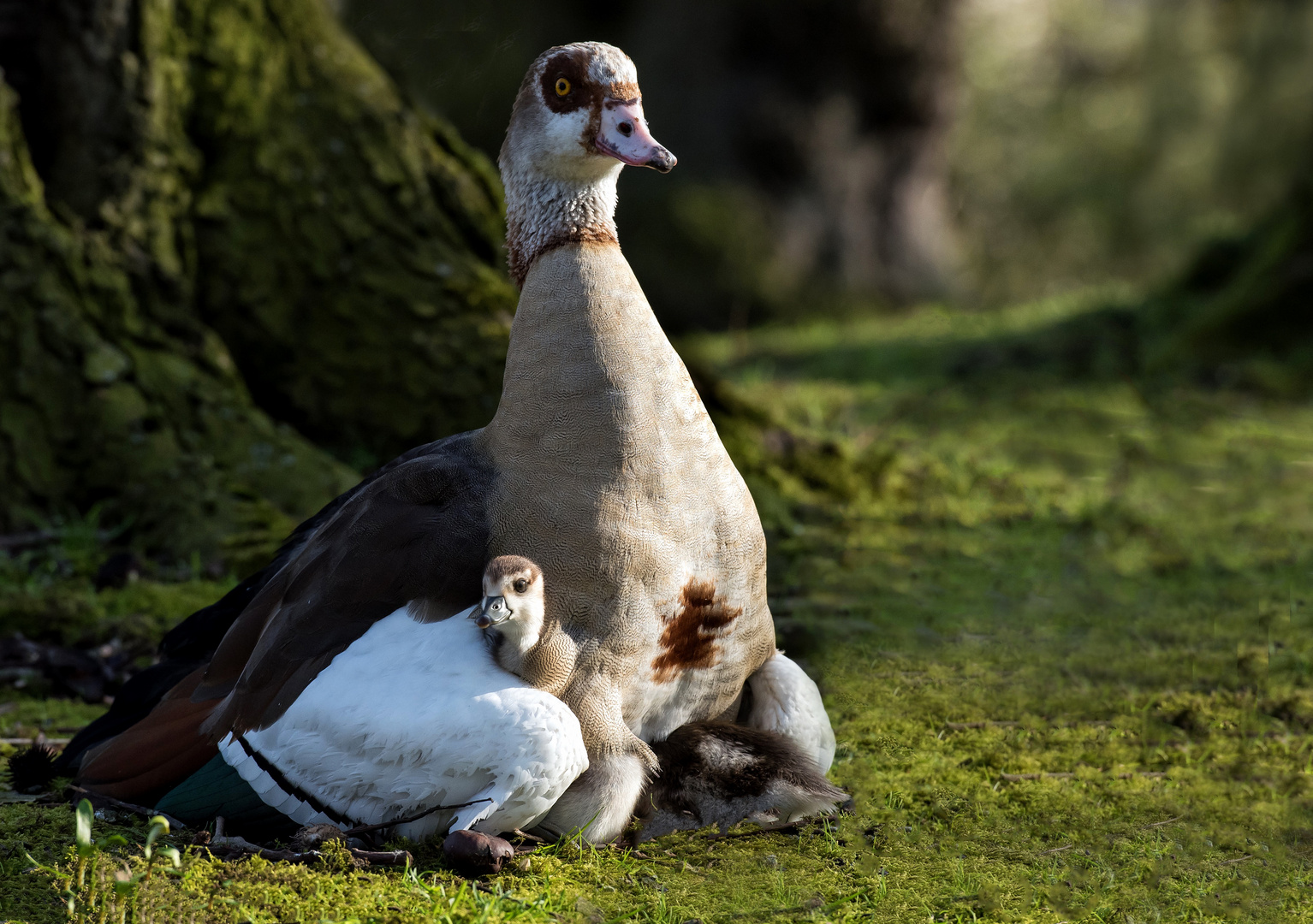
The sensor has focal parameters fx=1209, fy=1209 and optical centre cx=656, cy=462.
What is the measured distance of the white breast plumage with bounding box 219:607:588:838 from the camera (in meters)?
2.88

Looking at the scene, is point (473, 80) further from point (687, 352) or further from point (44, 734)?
point (44, 734)

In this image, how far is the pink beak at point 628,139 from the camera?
3.25 m

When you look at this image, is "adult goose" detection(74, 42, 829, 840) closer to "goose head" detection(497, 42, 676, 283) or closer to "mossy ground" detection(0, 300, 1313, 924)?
"goose head" detection(497, 42, 676, 283)

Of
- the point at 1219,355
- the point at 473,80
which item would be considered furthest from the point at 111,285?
the point at 1219,355

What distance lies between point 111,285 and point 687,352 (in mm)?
2909

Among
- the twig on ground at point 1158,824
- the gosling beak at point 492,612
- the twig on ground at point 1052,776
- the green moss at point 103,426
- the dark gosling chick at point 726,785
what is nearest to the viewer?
the gosling beak at point 492,612

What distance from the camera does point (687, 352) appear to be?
21.9ft

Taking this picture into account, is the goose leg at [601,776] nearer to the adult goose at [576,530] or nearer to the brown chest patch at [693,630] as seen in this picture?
the adult goose at [576,530]

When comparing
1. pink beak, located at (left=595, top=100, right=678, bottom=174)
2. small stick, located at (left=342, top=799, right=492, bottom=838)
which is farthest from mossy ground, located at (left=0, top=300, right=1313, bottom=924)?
pink beak, located at (left=595, top=100, right=678, bottom=174)

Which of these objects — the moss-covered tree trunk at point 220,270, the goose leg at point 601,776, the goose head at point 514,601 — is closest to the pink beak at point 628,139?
the goose head at point 514,601

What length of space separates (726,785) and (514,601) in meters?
0.84

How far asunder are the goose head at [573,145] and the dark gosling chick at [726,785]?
144 cm

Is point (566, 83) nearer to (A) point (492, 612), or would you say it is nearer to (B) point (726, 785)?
(A) point (492, 612)

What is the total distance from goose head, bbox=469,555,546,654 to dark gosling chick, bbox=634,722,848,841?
1.93 feet
